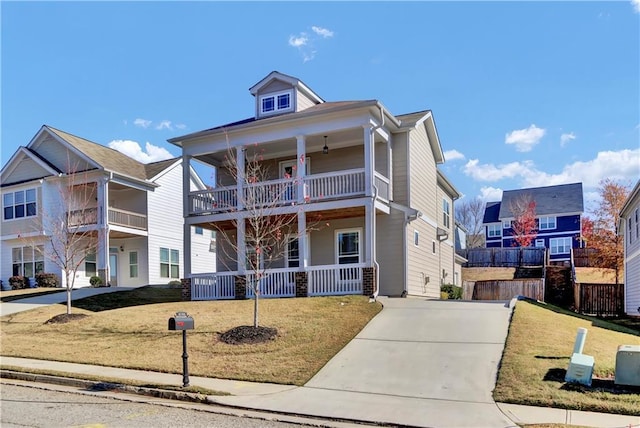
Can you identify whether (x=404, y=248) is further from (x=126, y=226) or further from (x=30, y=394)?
(x=126, y=226)

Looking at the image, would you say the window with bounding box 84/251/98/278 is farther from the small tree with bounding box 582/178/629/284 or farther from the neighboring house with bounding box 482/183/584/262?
the neighboring house with bounding box 482/183/584/262

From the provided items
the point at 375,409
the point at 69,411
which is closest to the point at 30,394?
the point at 69,411

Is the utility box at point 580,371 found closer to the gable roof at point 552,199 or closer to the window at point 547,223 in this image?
the gable roof at point 552,199

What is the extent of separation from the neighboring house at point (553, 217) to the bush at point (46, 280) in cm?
4378

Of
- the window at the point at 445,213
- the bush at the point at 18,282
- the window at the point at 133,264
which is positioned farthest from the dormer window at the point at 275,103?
the bush at the point at 18,282

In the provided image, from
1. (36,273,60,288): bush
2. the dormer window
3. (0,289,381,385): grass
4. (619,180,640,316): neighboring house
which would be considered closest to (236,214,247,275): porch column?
(0,289,381,385): grass

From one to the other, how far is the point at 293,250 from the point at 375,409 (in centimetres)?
1220

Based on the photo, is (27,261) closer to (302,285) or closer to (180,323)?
(302,285)

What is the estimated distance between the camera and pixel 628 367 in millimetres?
7977

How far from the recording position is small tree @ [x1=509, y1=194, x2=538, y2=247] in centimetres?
5341

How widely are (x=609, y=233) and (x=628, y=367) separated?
3038cm

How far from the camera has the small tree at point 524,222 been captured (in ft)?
175

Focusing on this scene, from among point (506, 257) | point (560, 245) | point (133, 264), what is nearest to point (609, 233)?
point (506, 257)

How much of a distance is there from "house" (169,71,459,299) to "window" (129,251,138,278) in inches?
350
